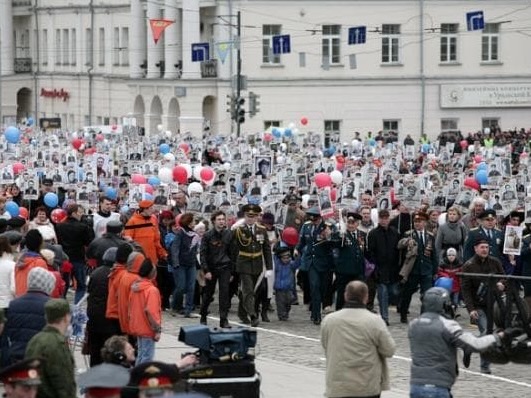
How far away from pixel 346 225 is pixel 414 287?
1.17m

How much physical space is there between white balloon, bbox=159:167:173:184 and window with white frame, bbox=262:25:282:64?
36054 millimetres

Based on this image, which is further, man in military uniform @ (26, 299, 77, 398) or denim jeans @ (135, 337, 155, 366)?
denim jeans @ (135, 337, 155, 366)

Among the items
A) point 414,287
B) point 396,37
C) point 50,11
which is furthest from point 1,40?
point 414,287

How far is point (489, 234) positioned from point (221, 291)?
3318 mm

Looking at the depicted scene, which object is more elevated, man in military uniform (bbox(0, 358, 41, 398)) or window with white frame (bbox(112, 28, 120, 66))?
window with white frame (bbox(112, 28, 120, 66))

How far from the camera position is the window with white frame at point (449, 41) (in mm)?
76188

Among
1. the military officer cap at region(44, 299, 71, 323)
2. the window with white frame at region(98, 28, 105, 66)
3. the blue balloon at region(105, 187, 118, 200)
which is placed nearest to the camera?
the military officer cap at region(44, 299, 71, 323)

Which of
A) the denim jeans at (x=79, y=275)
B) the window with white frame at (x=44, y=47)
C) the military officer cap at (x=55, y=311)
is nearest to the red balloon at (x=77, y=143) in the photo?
the denim jeans at (x=79, y=275)

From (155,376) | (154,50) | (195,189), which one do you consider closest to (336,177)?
(195,189)

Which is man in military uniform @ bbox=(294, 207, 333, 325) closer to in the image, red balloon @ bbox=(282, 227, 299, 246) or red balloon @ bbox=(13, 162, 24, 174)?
red balloon @ bbox=(282, 227, 299, 246)

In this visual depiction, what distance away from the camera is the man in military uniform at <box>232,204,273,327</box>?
26.1 meters

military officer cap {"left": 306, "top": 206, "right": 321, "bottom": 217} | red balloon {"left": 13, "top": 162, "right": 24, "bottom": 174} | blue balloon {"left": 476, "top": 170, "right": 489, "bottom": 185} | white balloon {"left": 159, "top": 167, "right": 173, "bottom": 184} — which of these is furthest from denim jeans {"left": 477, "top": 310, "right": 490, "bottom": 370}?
red balloon {"left": 13, "top": 162, "right": 24, "bottom": 174}

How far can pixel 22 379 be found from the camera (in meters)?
12.7

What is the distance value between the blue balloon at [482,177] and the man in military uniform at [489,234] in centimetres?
1010
